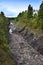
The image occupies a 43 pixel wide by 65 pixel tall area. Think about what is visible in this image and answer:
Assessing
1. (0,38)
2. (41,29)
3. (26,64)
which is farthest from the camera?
(41,29)

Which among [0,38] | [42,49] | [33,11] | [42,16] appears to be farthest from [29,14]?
[0,38]

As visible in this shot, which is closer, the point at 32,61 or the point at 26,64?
the point at 26,64

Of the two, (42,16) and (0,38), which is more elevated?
(0,38)

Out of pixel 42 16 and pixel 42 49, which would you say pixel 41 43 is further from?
pixel 42 16

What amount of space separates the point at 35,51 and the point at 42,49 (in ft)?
11.7

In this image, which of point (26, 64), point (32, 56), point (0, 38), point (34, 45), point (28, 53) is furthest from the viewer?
point (34, 45)

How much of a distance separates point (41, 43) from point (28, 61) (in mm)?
11082

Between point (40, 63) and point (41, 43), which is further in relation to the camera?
point (41, 43)

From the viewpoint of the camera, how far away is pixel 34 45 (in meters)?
64.4

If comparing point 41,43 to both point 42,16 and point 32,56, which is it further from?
point 42,16

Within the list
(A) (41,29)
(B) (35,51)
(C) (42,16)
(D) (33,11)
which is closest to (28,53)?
(B) (35,51)

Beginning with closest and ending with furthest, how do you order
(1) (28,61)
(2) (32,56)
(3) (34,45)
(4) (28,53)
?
(1) (28,61)
(2) (32,56)
(4) (28,53)
(3) (34,45)

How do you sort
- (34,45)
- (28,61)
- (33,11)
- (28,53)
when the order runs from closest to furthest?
(28,61)
(28,53)
(34,45)
(33,11)

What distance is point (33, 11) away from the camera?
113125mm
